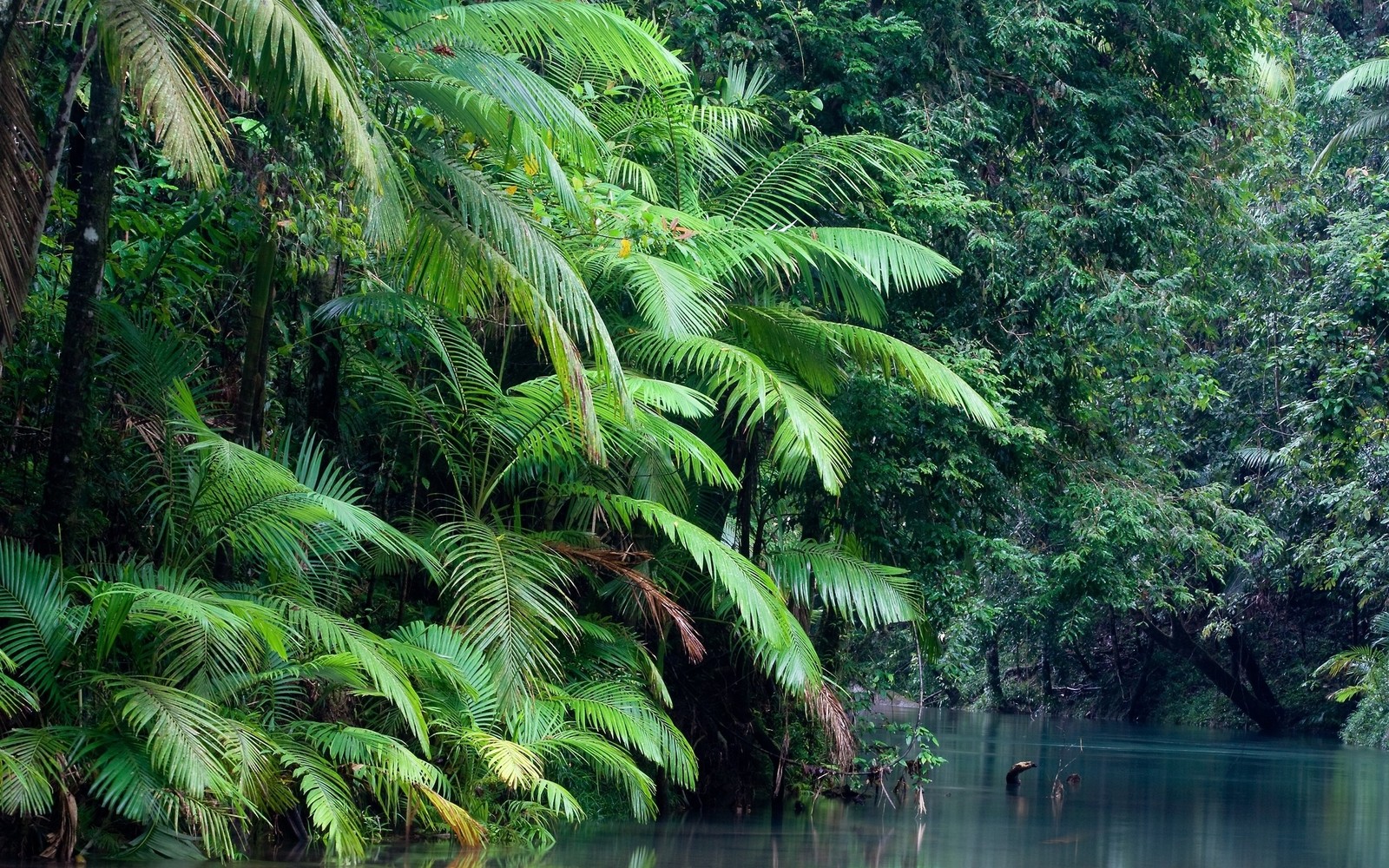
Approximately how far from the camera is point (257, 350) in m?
7.71

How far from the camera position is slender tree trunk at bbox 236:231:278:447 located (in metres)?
7.64

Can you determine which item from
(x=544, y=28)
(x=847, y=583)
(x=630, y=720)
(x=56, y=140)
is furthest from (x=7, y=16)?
(x=847, y=583)

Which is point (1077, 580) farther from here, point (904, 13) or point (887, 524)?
point (904, 13)

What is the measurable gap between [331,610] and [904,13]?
7348 mm

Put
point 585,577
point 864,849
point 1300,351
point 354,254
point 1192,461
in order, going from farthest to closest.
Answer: point 1192,461, point 1300,351, point 585,577, point 864,849, point 354,254

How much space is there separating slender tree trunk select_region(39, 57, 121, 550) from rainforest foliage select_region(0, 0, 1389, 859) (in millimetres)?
22

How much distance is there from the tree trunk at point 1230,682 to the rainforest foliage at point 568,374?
10.2 meters

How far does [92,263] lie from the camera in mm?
6789

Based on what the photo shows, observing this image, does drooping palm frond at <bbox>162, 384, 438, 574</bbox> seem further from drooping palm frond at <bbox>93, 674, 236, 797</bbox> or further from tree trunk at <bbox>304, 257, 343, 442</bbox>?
tree trunk at <bbox>304, 257, 343, 442</bbox>

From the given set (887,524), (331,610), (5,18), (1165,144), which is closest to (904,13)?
(1165,144)

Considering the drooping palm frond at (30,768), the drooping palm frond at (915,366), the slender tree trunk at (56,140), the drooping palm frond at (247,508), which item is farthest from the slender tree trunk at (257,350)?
the drooping palm frond at (915,366)

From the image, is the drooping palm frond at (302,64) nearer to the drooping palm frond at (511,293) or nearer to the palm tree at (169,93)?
the palm tree at (169,93)

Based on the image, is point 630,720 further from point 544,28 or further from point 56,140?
point 56,140

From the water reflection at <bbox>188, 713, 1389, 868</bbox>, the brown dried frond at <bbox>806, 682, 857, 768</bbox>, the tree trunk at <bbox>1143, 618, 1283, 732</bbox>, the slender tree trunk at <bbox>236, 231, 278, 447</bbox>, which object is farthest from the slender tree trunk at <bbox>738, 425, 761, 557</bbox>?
the tree trunk at <bbox>1143, 618, 1283, 732</bbox>
